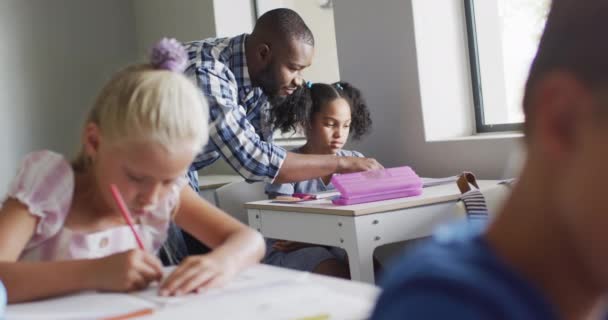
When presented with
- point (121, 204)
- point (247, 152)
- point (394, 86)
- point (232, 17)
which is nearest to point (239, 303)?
point (121, 204)

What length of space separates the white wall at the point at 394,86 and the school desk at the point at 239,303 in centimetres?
152

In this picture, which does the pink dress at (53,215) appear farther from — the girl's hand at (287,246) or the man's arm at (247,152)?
the girl's hand at (287,246)

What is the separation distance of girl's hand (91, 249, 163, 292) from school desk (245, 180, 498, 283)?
839mm

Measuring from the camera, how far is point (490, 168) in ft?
8.25

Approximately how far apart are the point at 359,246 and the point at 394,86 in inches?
41.3

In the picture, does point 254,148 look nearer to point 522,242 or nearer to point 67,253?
point 67,253

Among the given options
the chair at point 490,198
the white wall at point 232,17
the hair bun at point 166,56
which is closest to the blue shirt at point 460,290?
the hair bun at point 166,56

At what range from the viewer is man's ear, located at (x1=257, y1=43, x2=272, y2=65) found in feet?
7.95

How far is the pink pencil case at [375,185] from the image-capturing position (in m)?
2.11

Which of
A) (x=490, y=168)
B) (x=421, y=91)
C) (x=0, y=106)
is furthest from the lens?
(x=0, y=106)

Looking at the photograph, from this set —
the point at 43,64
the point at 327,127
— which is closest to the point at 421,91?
the point at 327,127

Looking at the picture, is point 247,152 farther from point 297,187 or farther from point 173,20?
point 173,20

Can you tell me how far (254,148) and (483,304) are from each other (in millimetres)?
1889

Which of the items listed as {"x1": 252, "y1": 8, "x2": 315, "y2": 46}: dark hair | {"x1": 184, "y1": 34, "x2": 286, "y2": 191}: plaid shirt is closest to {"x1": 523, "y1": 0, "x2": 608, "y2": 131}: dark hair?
{"x1": 184, "y1": 34, "x2": 286, "y2": 191}: plaid shirt
